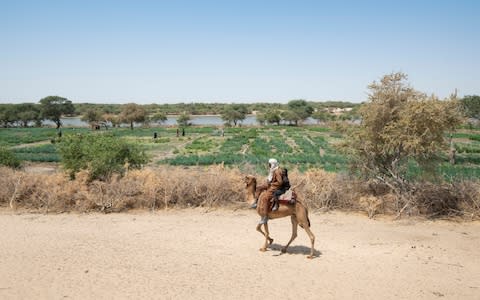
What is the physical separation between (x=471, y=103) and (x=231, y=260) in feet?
244

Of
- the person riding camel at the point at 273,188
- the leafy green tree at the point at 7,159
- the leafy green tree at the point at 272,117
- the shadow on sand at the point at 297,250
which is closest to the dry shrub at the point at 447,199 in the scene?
the shadow on sand at the point at 297,250

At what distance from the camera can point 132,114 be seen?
3071 inches

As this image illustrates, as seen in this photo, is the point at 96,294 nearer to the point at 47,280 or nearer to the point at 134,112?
the point at 47,280

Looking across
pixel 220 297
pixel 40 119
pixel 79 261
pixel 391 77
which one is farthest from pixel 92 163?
pixel 40 119

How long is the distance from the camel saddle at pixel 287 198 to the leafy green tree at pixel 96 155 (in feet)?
27.0

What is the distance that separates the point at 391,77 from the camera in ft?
46.4

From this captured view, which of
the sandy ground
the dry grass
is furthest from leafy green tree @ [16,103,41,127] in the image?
the sandy ground

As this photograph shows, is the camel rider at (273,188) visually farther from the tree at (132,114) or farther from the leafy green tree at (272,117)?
the leafy green tree at (272,117)

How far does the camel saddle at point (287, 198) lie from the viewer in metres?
8.91

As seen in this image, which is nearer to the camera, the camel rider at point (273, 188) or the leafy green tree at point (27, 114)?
the camel rider at point (273, 188)

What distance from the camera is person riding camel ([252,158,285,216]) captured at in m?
8.88

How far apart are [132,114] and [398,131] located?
70.7 meters

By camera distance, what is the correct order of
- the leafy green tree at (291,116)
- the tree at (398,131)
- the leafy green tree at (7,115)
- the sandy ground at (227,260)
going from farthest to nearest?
the leafy green tree at (7,115), the leafy green tree at (291,116), the tree at (398,131), the sandy ground at (227,260)

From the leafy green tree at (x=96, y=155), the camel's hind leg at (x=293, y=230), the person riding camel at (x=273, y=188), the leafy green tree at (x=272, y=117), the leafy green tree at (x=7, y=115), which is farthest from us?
the leafy green tree at (x=7, y=115)
